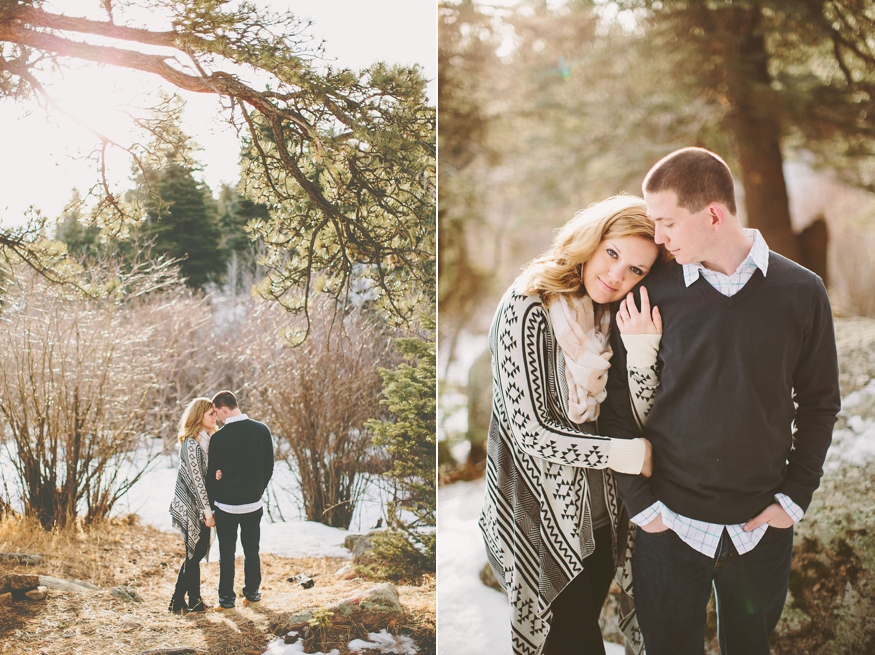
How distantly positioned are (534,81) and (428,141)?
268 cm

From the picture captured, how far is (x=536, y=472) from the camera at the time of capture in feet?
5.57

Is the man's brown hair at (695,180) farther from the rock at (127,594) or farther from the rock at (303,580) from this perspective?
the rock at (127,594)

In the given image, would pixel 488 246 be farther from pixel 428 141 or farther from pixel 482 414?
pixel 428 141

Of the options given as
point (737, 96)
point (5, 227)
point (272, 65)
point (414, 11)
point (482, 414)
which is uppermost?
point (737, 96)

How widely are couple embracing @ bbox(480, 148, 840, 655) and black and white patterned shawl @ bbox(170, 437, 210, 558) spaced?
1.02 meters

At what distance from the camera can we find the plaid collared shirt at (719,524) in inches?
60.3

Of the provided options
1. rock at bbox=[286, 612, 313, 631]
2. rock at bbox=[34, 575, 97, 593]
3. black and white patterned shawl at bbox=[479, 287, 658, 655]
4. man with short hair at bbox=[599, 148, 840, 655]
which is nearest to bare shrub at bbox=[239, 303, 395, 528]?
rock at bbox=[286, 612, 313, 631]

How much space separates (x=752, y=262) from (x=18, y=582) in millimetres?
2414

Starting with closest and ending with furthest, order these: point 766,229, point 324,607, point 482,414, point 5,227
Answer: point 5,227 < point 324,607 < point 766,229 < point 482,414

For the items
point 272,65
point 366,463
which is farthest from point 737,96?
point 366,463

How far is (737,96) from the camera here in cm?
364

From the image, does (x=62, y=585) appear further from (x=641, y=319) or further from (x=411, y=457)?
(x=641, y=319)

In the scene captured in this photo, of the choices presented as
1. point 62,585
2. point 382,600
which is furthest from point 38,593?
point 382,600

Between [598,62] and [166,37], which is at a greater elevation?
[598,62]
